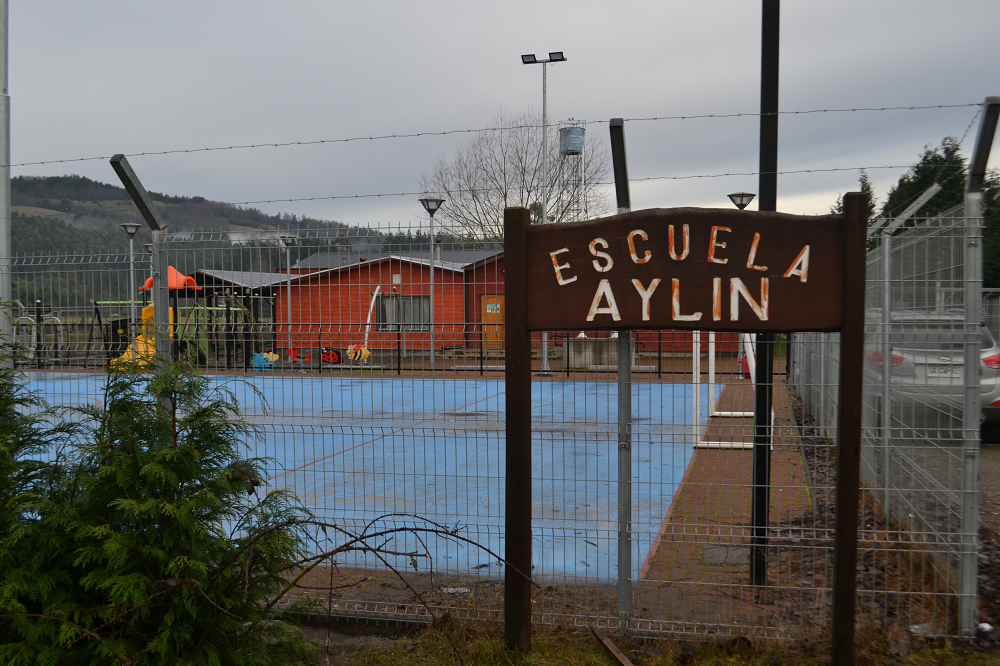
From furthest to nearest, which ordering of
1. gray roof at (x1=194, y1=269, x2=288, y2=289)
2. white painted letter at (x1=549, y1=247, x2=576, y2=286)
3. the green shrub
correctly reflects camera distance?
gray roof at (x1=194, y1=269, x2=288, y2=289) → white painted letter at (x1=549, y1=247, x2=576, y2=286) → the green shrub

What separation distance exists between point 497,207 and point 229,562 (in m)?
25.9

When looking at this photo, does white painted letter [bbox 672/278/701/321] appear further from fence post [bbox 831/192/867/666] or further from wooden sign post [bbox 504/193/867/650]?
fence post [bbox 831/192/867/666]

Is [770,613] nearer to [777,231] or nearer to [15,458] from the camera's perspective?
[777,231]

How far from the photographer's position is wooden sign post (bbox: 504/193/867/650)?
348 centimetres

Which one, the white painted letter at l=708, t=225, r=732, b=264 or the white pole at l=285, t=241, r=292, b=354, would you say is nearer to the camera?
the white painted letter at l=708, t=225, r=732, b=264

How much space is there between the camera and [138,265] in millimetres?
5004

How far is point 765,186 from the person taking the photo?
173 inches

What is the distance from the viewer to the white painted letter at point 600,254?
Answer: 11.9 feet

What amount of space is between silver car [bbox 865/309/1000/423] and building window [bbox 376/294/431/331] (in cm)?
258

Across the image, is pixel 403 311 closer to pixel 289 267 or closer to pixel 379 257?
pixel 379 257

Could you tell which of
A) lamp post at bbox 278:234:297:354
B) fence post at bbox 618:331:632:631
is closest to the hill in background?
lamp post at bbox 278:234:297:354

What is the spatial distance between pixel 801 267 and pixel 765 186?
108cm

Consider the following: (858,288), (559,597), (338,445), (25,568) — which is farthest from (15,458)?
(338,445)

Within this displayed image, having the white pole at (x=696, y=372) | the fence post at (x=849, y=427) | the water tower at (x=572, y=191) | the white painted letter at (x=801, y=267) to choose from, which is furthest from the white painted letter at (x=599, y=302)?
the water tower at (x=572, y=191)
